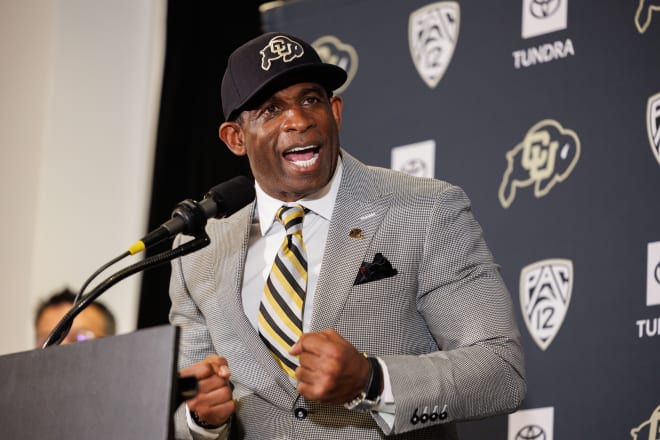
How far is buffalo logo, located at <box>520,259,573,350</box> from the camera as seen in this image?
3.12m

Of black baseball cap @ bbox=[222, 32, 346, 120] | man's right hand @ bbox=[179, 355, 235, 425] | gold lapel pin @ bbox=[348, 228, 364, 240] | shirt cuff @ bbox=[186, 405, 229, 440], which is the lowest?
shirt cuff @ bbox=[186, 405, 229, 440]

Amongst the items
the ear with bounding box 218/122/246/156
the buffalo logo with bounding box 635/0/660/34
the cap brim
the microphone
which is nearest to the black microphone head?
the microphone

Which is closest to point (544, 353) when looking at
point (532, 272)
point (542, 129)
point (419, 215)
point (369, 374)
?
point (532, 272)

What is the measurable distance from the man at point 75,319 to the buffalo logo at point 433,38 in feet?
6.31

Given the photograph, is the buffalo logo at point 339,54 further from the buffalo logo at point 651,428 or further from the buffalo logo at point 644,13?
the buffalo logo at point 651,428

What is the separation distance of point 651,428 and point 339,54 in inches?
79.6

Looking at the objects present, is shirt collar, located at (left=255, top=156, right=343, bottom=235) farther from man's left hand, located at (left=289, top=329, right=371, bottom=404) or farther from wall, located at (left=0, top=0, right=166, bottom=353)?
wall, located at (left=0, top=0, right=166, bottom=353)

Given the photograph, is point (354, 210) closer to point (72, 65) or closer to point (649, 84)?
point (649, 84)

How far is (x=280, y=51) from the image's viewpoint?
8.01 ft

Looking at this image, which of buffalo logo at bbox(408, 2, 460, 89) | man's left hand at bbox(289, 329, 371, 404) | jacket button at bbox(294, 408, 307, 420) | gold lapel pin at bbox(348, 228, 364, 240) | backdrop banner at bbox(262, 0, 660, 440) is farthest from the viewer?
buffalo logo at bbox(408, 2, 460, 89)

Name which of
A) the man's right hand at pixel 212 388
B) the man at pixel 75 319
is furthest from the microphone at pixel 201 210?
the man at pixel 75 319

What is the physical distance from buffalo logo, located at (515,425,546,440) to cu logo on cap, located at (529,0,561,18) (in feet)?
4.81

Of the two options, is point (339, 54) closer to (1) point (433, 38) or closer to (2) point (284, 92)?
(1) point (433, 38)

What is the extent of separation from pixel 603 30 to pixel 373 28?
1053 mm
